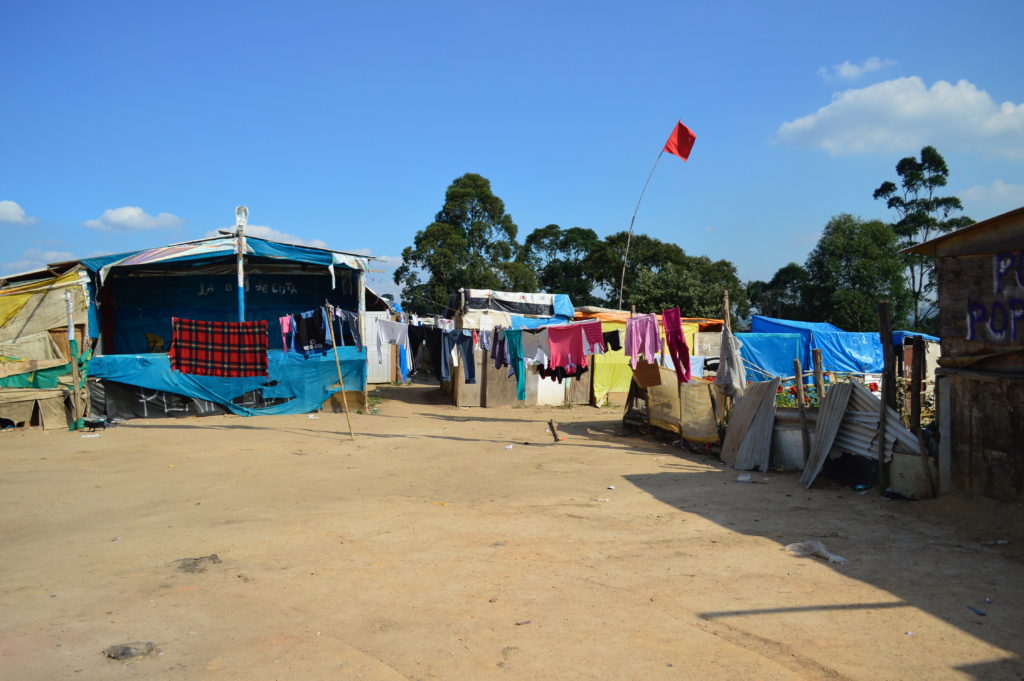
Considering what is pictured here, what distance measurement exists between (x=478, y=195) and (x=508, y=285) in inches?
203

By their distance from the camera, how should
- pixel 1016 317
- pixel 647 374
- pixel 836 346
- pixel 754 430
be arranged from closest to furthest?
1. pixel 1016 317
2. pixel 754 430
3. pixel 647 374
4. pixel 836 346

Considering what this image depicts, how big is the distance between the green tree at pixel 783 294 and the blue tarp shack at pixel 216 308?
23250mm

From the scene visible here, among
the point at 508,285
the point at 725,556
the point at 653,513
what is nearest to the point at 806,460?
the point at 653,513

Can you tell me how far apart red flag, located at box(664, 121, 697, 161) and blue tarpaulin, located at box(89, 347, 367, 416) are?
378 inches

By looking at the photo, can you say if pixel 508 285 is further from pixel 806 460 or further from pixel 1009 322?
pixel 1009 322

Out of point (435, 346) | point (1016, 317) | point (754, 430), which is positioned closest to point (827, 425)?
point (754, 430)

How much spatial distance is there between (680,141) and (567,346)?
5966 mm

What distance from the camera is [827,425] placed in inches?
364

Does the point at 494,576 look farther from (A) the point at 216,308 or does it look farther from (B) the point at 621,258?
(B) the point at 621,258

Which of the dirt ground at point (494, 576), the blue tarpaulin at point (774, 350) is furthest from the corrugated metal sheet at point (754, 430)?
the blue tarpaulin at point (774, 350)

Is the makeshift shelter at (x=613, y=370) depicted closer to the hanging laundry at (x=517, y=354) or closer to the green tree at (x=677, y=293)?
the hanging laundry at (x=517, y=354)

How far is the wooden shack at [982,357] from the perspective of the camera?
694 cm

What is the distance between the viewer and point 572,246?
4275 centimetres

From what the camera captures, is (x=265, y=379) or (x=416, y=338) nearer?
(x=265, y=379)
